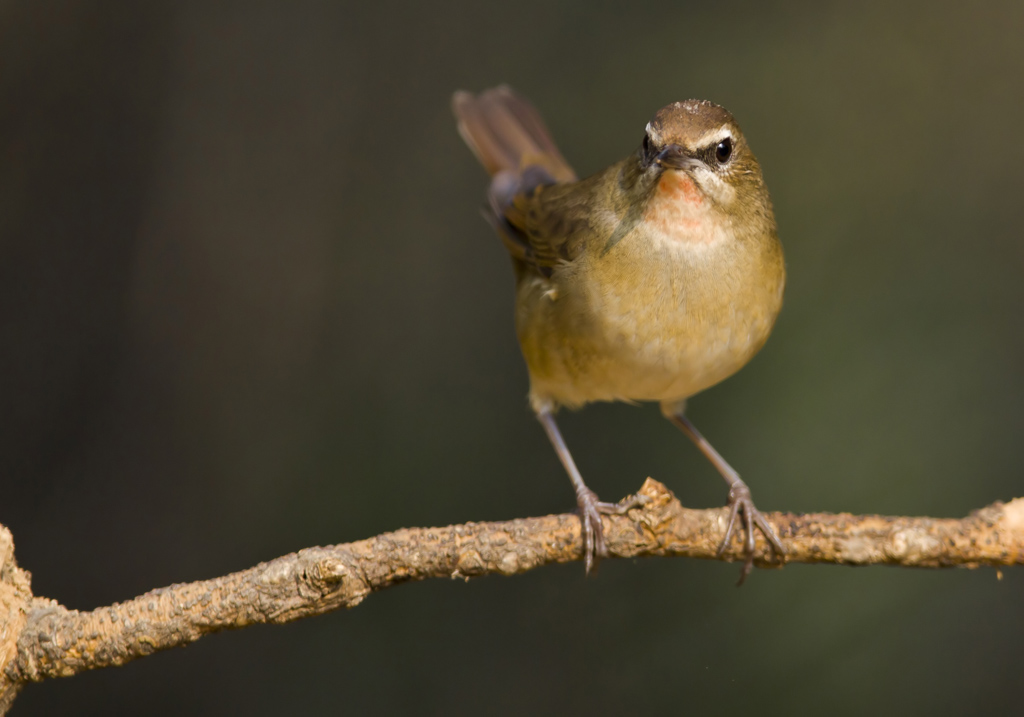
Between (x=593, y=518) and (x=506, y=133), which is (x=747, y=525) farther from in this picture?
(x=506, y=133)

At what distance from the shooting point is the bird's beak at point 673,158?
2.75 metres

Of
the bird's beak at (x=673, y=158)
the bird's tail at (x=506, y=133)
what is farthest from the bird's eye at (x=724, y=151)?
the bird's tail at (x=506, y=133)

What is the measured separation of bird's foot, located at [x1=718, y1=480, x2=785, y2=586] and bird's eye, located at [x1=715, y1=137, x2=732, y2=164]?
1046 millimetres

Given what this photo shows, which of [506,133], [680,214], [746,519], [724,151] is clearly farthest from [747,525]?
[506,133]

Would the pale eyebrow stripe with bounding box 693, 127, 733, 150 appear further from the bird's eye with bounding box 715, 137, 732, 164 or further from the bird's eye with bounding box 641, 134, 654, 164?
the bird's eye with bounding box 641, 134, 654, 164

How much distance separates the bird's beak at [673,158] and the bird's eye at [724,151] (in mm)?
115

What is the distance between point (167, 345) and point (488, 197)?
210cm

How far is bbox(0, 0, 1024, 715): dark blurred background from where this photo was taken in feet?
14.4

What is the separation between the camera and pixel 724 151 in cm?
291

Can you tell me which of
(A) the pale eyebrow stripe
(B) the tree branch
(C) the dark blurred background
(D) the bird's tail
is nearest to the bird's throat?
(A) the pale eyebrow stripe

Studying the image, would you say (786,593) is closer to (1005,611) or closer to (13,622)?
(1005,611)

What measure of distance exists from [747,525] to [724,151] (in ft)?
3.79

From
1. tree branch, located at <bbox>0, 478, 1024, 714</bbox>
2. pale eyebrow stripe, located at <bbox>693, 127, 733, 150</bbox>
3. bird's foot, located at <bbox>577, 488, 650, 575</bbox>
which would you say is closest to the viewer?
tree branch, located at <bbox>0, 478, 1024, 714</bbox>

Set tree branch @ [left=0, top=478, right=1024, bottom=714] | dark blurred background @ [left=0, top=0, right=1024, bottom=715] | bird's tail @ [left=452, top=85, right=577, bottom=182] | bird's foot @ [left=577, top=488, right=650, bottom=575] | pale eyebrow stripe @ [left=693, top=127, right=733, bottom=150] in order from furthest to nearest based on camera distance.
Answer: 1. bird's tail @ [left=452, top=85, right=577, bottom=182]
2. dark blurred background @ [left=0, top=0, right=1024, bottom=715]
3. pale eyebrow stripe @ [left=693, top=127, right=733, bottom=150]
4. bird's foot @ [left=577, top=488, right=650, bottom=575]
5. tree branch @ [left=0, top=478, right=1024, bottom=714]
